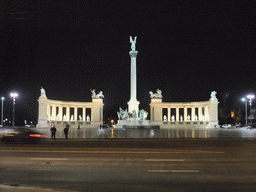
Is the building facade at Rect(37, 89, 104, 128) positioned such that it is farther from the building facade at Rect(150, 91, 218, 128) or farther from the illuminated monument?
the building facade at Rect(150, 91, 218, 128)

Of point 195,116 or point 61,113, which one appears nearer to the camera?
point 61,113

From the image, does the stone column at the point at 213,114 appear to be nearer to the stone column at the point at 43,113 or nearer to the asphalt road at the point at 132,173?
the stone column at the point at 43,113

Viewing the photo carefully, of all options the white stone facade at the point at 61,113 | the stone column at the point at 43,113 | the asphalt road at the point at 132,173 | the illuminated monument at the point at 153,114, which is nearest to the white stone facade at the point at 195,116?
the illuminated monument at the point at 153,114

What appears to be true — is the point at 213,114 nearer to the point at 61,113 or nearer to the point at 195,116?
the point at 195,116

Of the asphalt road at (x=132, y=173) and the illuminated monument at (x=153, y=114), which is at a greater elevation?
the illuminated monument at (x=153, y=114)

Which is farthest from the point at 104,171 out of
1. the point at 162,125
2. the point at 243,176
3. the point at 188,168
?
the point at 162,125

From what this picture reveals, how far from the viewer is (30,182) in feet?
30.2

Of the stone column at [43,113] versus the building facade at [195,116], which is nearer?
the stone column at [43,113]

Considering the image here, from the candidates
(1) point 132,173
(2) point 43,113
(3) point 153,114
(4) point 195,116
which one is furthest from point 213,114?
(1) point 132,173

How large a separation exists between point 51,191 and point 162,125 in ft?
254

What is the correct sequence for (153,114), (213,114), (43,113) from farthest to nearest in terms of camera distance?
(153,114) → (213,114) → (43,113)

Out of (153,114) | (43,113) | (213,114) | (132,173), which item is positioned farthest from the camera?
(153,114)

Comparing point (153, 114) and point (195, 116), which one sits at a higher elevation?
point (153, 114)

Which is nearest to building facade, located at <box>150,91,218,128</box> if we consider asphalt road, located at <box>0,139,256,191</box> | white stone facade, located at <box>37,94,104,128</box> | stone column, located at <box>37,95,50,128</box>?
white stone facade, located at <box>37,94,104,128</box>
